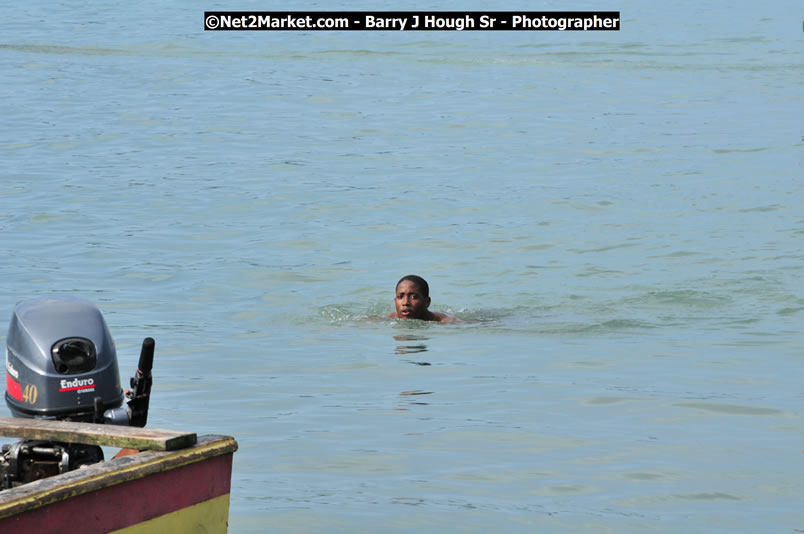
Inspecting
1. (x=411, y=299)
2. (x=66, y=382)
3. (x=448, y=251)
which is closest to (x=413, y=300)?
(x=411, y=299)

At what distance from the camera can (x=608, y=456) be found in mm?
7832

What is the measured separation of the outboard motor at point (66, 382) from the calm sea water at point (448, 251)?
188cm

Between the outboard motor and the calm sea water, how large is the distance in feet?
6.15

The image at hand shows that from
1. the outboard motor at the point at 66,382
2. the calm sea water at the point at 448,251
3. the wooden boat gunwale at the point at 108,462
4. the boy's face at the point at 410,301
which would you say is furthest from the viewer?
the boy's face at the point at 410,301

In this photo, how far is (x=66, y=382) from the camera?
5043 millimetres

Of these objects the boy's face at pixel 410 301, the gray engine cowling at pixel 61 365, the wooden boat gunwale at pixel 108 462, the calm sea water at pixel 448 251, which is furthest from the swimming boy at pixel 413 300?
the wooden boat gunwale at pixel 108 462

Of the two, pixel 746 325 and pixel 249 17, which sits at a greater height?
pixel 249 17

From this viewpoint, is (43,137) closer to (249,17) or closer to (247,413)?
(249,17)

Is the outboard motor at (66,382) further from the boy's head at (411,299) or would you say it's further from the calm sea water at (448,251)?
the boy's head at (411,299)

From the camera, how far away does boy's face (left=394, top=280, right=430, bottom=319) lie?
12.7 metres

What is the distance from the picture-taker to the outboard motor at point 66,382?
16.3 feet

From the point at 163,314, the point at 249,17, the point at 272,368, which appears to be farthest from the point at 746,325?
the point at 249,17

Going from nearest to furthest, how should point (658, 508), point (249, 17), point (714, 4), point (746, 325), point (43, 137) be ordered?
point (658, 508) < point (746, 325) < point (43, 137) < point (249, 17) < point (714, 4)

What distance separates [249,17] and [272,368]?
2893cm
